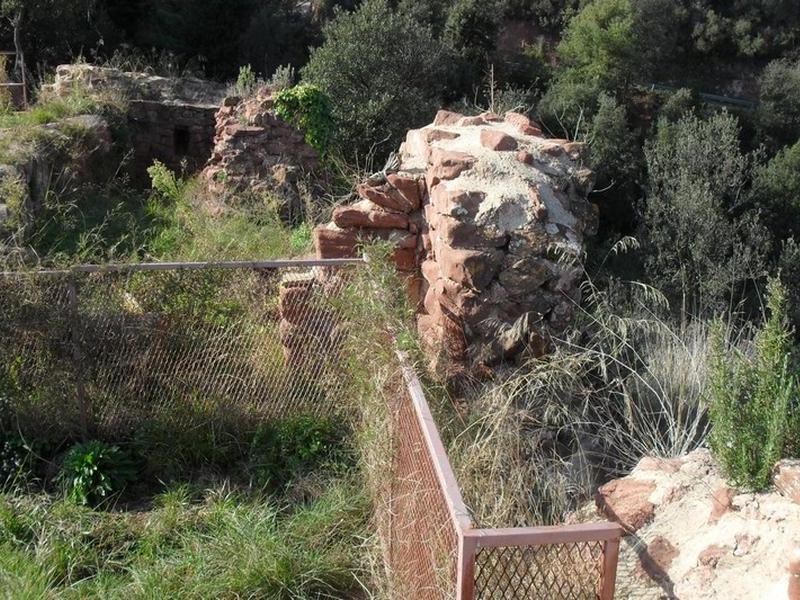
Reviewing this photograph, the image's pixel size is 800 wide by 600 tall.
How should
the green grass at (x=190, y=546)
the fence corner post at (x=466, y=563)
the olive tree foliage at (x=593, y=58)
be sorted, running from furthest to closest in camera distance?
the olive tree foliage at (x=593, y=58) < the green grass at (x=190, y=546) < the fence corner post at (x=466, y=563)

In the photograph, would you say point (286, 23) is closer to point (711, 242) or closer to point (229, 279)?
point (711, 242)

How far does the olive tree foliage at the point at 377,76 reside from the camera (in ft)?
44.8

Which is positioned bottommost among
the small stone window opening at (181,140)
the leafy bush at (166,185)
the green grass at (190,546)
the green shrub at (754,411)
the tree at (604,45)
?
the green grass at (190,546)

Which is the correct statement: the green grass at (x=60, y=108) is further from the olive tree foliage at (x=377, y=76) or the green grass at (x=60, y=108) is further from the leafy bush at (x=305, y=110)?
the olive tree foliage at (x=377, y=76)

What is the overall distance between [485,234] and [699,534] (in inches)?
84.4

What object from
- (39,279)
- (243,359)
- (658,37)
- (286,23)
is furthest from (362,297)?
(658,37)

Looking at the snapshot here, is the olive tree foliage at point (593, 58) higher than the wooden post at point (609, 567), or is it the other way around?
the olive tree foliage at point (593, 58)

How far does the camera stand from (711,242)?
39.4 feet

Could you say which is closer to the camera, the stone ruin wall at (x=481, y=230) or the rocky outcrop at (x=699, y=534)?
the rocky outcrop at (x=699, y=534)

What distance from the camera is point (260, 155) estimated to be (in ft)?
34.6

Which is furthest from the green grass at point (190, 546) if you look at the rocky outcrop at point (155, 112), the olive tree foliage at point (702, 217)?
the rocky outcrop at point (155, 112)

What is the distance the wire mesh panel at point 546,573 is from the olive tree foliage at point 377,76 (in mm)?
10888

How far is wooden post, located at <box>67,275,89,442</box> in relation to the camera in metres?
4.80

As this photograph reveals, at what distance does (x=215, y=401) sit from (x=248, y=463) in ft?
1.44
